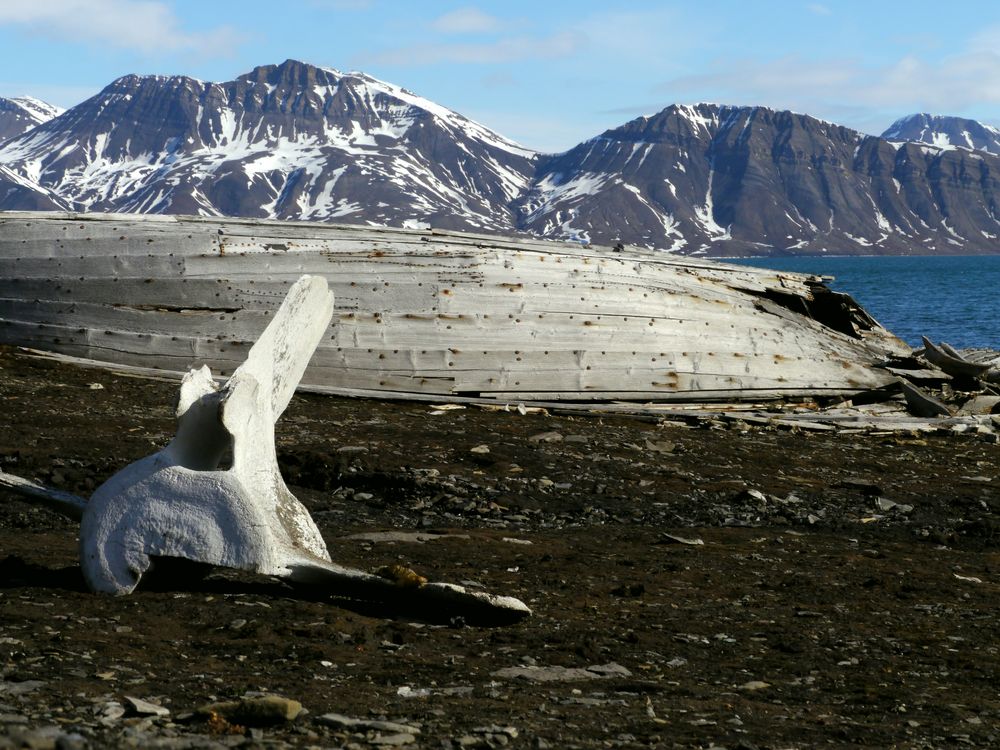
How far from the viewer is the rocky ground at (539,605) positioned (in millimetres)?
3998

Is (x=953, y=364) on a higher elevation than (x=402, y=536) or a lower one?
higher

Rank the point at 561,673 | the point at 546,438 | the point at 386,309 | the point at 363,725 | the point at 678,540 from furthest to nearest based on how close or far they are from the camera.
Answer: the point at 386,309 < the point at 546,438 < the point at 678,540 < the point at 561,673 < the point at 363,725

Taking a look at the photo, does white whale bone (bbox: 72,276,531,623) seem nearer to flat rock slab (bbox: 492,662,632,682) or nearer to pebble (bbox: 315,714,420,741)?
flat rock slab (bbox: 492,662,632,682)

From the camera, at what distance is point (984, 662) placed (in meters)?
5.34

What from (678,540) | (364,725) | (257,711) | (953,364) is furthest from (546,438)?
(953,364)

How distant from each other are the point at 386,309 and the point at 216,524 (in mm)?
7602

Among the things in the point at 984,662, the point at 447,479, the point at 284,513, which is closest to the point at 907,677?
the point at 984,662

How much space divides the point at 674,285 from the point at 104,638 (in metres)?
10.2

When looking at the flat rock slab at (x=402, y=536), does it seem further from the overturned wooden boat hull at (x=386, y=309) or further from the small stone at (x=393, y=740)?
the overturned wooden boat hull at (x=386, y=309)

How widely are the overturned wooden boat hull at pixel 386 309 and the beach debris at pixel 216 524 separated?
7.12m

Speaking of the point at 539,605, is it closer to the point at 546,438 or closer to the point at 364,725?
the point at 364,725

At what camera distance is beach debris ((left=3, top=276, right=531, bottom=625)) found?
5281 millimetres

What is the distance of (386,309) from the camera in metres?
12.8

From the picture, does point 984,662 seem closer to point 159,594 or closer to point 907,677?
point 907,677
